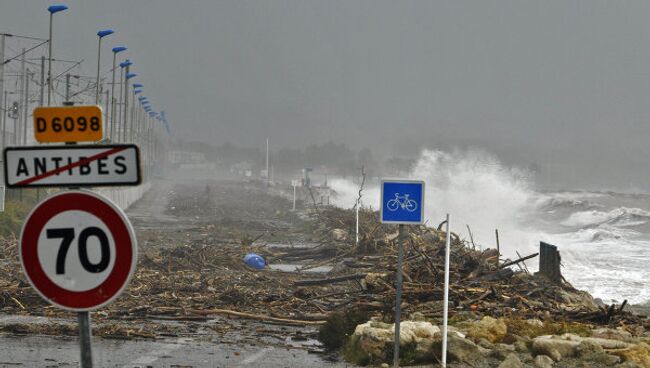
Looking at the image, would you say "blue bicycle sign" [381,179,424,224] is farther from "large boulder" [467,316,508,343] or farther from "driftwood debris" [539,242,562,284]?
"driftwood debris" [539,242,562,284]

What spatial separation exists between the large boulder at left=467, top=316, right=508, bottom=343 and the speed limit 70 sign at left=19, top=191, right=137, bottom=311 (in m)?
10.6

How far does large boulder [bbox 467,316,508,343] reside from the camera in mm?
15117

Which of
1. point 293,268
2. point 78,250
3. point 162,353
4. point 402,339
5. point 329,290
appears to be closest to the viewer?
point 78,250

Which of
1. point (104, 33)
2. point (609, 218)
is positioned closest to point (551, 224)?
point (609, 218)

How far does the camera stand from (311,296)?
22.1 metres

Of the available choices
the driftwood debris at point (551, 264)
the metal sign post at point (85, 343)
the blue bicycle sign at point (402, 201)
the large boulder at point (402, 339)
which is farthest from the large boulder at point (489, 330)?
the metal sign post at point (85, 343)

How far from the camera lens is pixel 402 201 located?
1302cm

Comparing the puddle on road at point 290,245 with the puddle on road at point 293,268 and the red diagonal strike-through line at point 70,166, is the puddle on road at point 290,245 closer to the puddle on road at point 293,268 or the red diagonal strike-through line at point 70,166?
the puddle on road at point 293,268

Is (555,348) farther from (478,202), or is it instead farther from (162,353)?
(478,202)

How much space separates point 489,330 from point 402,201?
3.56 metres

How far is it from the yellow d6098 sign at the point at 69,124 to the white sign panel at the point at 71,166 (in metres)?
0.22

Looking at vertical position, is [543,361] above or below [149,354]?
above

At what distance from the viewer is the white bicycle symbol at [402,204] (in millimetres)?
12945

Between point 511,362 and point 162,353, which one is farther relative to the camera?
point 162,353
